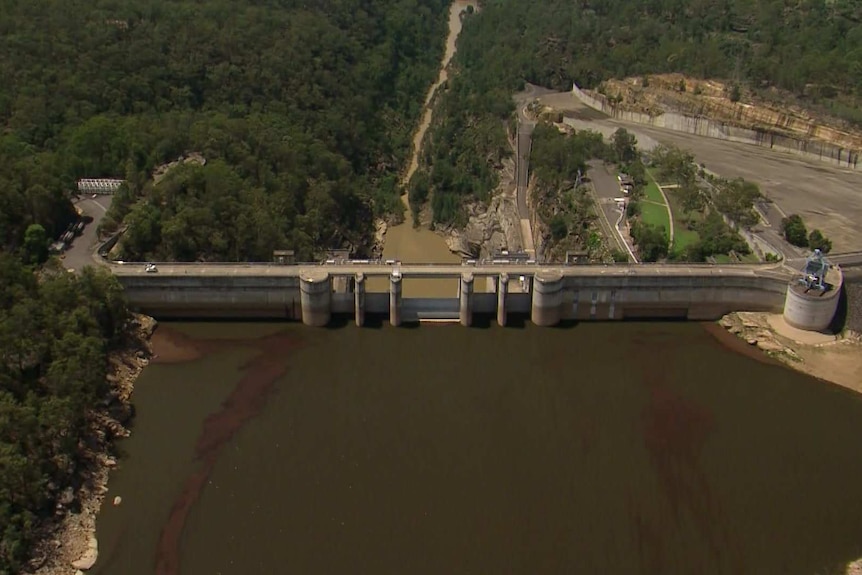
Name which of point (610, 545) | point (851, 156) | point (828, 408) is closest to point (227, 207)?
point (610, 545)

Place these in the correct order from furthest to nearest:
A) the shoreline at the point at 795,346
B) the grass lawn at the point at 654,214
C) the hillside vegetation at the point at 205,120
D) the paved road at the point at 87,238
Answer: the grass lawn at the point at 654,214, the hillside vegetation at the point at 205,120, the paved road at the point at 87,238, the shoreline at the point at 795,346

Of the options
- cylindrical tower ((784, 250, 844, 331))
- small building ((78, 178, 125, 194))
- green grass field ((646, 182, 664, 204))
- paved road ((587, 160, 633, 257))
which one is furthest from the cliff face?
small building ((78, 178, 125, 194))

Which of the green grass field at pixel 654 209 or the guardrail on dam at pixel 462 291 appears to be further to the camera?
the green grass field at pixel 654 209

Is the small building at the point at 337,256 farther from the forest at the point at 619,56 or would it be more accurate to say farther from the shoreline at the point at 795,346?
the shoreline at the point at 795,346

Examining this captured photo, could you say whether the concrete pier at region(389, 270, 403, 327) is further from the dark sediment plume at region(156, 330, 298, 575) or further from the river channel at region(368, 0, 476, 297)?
the dark sediment plume at region(156, 330, 298, 575)

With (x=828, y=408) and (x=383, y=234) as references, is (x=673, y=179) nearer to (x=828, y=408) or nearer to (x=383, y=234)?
(x=383, y=234)

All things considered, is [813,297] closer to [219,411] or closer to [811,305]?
[811,305]

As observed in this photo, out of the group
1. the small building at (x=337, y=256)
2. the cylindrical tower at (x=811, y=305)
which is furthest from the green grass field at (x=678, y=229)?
the small building at (x=337, y=256)
